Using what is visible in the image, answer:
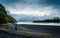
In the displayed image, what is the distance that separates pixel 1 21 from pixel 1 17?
3.61 m

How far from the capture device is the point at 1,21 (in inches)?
4557

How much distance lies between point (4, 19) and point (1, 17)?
4.97 meters

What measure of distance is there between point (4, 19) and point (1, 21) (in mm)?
4224

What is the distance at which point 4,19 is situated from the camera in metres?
119

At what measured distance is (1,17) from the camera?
114750 mm
